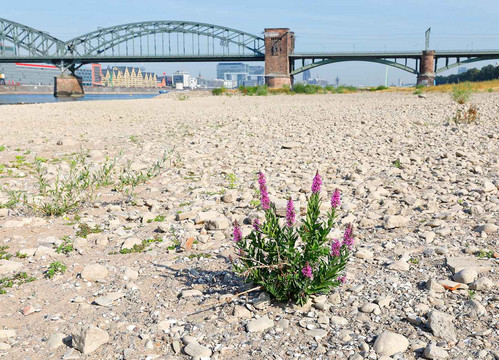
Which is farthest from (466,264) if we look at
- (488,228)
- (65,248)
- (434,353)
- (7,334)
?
(65,248)

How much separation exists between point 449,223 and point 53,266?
4.27m

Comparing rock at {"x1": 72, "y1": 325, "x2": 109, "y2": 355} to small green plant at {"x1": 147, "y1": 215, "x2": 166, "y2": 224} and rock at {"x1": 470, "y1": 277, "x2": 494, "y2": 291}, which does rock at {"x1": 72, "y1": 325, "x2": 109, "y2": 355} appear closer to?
small green plant at {"x1": 147, "y1": 215, "x2": 166, "y2": 224}

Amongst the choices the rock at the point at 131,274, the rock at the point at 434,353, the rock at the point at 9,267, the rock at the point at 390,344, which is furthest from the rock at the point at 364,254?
the rock at the point at 9,267

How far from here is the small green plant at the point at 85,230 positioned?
504 cm

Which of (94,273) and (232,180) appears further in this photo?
(232,180)

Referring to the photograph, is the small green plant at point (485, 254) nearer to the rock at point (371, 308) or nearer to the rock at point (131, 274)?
the rock at point (371, 308)

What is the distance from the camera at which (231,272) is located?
402cm

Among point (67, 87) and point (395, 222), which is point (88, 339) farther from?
point (67, 87)

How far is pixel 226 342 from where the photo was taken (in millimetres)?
2982

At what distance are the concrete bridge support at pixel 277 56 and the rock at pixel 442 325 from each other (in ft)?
273

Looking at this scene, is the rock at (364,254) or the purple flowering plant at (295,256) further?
the rock at (364,254)

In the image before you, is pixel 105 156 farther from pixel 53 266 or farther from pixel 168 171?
pixel 53 266

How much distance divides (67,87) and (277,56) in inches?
1687

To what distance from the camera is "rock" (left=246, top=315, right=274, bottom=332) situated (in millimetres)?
3105
